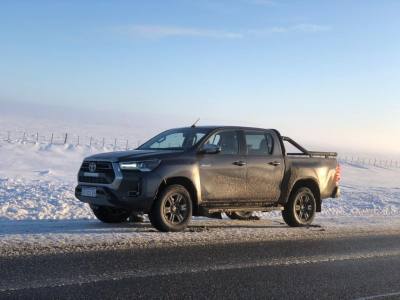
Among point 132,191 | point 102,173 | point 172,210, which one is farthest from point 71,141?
point 132,191

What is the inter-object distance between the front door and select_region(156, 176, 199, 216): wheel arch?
0.58 feet

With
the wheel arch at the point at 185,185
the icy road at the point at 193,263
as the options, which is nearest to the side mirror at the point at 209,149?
the wheel arch at the point at 185,185

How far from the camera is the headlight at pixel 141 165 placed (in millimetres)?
9953

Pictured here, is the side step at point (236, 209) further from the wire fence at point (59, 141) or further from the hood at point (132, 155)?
the wire fence at point (59, 141)

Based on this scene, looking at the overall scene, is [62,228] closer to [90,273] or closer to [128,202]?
[128,202]

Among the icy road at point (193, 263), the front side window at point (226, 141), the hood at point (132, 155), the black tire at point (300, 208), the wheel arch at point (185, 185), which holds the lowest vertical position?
the icy road at point (193, 263)

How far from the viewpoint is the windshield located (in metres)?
11.1

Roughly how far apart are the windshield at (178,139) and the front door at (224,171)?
25cm

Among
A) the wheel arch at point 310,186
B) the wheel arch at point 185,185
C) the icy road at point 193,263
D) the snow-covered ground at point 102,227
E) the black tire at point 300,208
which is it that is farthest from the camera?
the wheel arch at point 310,186

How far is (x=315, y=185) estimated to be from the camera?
12.8 meters

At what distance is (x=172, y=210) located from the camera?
1032cm

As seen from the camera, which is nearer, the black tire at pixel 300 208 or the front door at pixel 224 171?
the front door at pixel 224 171

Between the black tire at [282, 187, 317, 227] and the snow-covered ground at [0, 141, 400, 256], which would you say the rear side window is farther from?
the snow-covered ground at [0, 141, 400, 256]

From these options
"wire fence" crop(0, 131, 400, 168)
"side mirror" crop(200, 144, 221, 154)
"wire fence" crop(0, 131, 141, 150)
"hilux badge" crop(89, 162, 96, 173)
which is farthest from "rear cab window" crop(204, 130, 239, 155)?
"wire fence" crop(0, 131, 400, 168)
